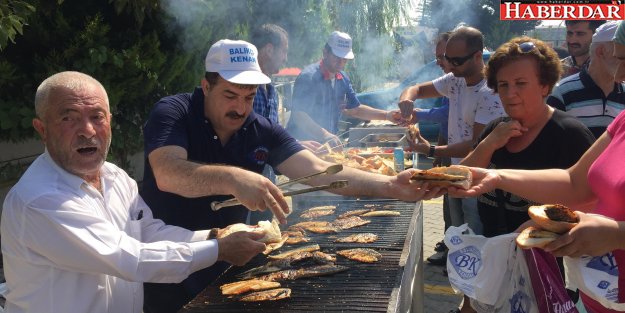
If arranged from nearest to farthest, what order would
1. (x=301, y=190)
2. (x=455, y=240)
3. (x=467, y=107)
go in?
(x=301, y=190), (x=455, y=240), (x=467, y=107)

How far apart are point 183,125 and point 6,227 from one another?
51.3 inches

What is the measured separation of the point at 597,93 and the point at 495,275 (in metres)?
2.38

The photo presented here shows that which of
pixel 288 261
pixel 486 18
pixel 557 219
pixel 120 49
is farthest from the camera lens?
pixel 486 18

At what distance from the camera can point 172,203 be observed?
10.7 ft

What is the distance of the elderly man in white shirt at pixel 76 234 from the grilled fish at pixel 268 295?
22 centimetres

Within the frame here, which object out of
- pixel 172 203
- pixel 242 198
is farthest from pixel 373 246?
pixel 172 203

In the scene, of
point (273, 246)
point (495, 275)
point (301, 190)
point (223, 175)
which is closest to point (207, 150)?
point (223, 175)

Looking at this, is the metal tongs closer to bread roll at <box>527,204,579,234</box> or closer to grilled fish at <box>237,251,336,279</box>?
grilled fish at <box>237,251,336,279</box>

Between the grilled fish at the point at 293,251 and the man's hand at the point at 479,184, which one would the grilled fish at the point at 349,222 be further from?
the man's hand at the point at 479,184

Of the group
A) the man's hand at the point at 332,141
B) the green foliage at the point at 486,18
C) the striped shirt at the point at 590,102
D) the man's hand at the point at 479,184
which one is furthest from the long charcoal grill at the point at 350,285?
the green foliage at the point at 486,18

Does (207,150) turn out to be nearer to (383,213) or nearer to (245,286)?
(245,286)

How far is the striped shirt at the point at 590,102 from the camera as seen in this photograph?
4188mm

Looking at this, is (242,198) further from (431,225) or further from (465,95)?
(431,225)

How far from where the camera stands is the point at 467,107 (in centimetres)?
487
